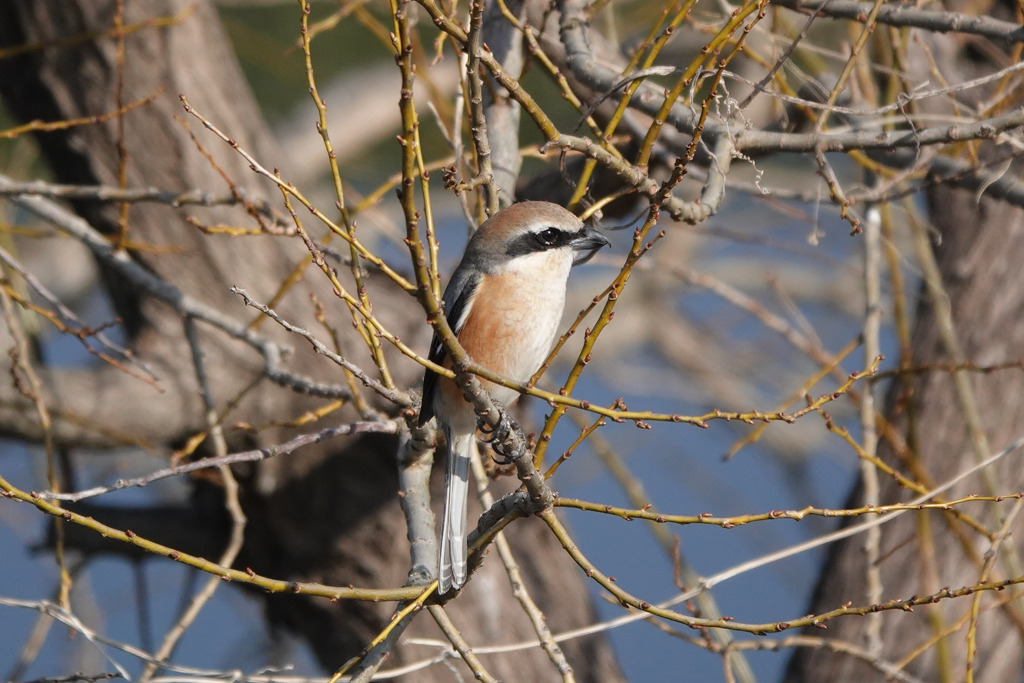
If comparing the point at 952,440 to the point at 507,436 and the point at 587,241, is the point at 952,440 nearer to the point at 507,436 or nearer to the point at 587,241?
the point at 587,241

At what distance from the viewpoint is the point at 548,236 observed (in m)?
2.30

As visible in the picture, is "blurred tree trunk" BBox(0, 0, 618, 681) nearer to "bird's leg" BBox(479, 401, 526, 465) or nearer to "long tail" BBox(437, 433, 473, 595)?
"long tail" BBox(437, 433, 473, 595)

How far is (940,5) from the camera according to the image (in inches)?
135

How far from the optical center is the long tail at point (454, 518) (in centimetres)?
195

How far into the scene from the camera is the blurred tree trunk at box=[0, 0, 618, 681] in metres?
3.34

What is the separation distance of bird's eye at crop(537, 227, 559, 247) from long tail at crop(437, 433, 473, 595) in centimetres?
52

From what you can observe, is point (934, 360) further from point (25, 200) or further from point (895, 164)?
point (25, 200)

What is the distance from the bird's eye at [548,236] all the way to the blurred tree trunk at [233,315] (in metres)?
1.22

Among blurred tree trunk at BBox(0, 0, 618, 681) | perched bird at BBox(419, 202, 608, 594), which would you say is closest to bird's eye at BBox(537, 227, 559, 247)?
perched bird at BBox(419, 202, 608, 594)

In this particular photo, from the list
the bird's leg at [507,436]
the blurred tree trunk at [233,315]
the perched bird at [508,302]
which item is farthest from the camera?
the blurred tree trunk at [233,315]

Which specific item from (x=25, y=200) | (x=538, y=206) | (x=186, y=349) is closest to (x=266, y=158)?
(x=186, y=349)

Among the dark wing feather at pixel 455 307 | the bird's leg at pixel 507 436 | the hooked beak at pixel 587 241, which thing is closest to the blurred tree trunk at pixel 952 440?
→ the hooked beak at pixel 587 241

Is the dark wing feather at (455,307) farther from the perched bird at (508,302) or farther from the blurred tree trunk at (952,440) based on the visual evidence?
the blurred tree trunk at (952,440)

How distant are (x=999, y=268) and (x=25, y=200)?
3.33 metres
